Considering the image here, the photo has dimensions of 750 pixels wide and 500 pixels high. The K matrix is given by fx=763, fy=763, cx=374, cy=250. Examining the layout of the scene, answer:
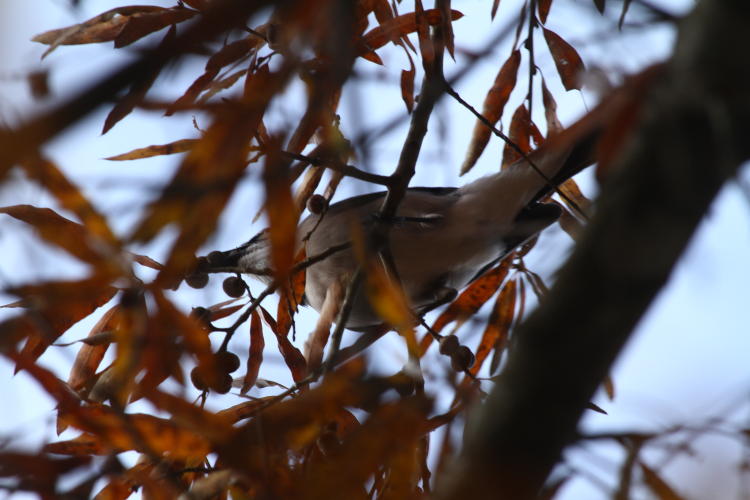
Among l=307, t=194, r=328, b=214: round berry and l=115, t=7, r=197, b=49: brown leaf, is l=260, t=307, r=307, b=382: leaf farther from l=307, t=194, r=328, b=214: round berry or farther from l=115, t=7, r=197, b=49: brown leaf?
l=115, t=7, r=197, b=49: brown leaf

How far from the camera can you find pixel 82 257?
0.87 m

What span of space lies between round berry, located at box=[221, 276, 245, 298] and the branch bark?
3.68ft

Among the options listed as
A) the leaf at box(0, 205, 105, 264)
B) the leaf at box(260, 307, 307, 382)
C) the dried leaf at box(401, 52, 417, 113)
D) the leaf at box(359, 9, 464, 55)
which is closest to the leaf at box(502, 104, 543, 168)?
the dried leaf at box(401, 52, 417, 113)

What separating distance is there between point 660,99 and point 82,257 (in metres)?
0.63

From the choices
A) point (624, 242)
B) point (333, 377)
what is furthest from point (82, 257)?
point (624, 242)

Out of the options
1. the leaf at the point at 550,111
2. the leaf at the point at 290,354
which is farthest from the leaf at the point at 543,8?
the leaf at the point at 290,354

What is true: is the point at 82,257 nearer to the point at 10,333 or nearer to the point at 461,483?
the point at 10,333

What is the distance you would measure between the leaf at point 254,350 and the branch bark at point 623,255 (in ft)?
3.04

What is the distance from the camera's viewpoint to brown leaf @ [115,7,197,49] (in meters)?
1.41

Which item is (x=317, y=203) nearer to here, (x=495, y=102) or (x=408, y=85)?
(x=408, y=85)

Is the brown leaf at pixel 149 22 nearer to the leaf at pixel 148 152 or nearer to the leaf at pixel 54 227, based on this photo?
the leaf at pixel 148 152

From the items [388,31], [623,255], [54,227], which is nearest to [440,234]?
[388,31]

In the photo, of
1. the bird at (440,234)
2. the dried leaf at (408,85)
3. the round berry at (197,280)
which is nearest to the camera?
the dried leaf at (408,85)

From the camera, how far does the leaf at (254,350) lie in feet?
5.13
